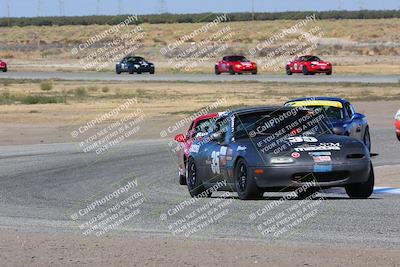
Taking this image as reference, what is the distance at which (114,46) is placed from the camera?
12938cm

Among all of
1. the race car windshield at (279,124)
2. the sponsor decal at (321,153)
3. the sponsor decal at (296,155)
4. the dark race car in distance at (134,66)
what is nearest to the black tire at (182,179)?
the race car windshield at (279,124)

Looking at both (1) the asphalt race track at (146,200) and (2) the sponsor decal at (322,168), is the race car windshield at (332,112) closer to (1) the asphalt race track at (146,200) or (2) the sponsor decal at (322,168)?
(1) the asphalt race track at (146,200)

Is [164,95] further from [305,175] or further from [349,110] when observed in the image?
[305,175]

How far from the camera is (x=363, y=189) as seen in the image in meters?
16.0

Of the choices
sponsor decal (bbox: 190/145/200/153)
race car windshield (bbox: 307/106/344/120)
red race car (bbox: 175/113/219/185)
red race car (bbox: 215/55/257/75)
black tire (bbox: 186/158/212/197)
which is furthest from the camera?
red race car (bbox: 215/55/257/75)

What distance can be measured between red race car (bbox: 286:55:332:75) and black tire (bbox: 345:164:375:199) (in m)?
53.1

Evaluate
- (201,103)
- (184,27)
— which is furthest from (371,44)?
(201,103)

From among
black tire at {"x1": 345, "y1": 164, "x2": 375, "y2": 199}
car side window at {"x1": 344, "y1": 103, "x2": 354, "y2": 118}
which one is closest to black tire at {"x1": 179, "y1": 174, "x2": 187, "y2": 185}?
black tire at {"x1": 345, "y1": 164, "x2": 375, "y2": 199}

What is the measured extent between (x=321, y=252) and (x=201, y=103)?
34.3 metres

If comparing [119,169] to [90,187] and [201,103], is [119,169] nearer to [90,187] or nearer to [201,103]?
[90,187]

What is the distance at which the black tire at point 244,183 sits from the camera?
15609mm

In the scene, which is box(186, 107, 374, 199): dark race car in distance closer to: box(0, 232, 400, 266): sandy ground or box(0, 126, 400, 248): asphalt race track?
box(0, 126, 400, 248): asphalt race track

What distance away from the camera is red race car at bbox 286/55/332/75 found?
69000 millimetres

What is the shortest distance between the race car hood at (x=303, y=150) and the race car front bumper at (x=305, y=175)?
9cm
